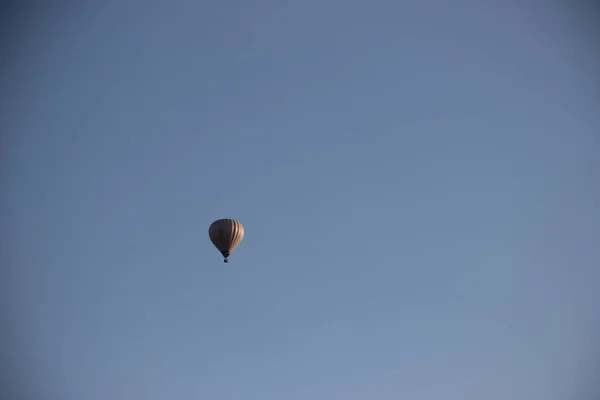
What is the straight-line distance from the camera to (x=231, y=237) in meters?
36.8

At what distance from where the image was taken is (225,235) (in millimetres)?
36594

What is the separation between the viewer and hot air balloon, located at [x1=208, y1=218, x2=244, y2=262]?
1442 inches

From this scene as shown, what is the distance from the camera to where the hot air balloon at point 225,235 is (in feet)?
120
